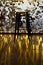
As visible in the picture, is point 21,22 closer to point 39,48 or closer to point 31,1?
point 31,1

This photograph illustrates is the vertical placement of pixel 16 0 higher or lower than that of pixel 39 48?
higher

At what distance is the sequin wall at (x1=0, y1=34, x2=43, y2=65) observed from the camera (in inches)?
67.8

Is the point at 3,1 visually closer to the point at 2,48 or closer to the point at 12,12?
the point at 12,12

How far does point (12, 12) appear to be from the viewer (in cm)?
296

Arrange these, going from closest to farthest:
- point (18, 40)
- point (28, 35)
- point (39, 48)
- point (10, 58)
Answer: point (10, 58)
point (39, 48)
point (18, 40)
point (28, 35)

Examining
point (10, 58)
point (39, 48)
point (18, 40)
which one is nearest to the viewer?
point (10, 58)

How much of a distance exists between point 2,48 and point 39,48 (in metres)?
0.47

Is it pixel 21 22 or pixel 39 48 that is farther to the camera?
pixel 21 22


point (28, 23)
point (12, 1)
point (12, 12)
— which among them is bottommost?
point (28, 23)

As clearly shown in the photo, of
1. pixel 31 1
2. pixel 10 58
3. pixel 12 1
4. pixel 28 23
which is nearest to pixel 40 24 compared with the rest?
pixel 28 23

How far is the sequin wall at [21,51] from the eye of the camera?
5.65 feet

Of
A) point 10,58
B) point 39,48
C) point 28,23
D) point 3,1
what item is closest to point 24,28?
point 28,23

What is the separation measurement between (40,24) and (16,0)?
0.60m

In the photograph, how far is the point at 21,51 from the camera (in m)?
2.06
